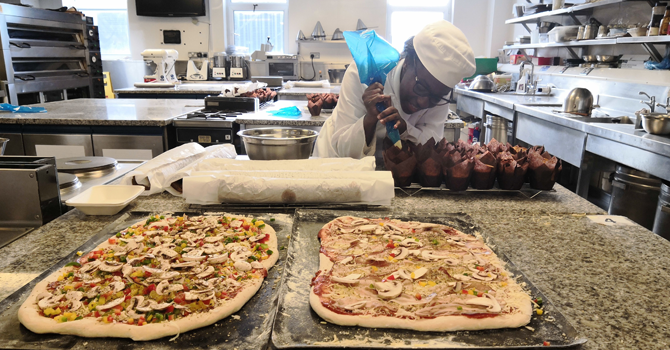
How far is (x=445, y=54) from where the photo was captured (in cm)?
190

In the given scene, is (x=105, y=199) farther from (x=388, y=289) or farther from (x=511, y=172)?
(x=511, y=172)

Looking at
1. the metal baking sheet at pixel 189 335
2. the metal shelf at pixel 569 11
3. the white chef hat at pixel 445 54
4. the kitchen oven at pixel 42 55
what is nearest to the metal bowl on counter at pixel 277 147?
the white chef hat at pixel 445 54

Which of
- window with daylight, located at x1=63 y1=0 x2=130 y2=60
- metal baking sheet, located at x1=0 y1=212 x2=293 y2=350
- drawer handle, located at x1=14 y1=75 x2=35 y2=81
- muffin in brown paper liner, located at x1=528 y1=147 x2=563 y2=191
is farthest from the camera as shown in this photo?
window with daylight, located at x1=63 y1=0 x2=130 y2=60

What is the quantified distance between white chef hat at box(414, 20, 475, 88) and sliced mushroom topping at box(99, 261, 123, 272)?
149 cm

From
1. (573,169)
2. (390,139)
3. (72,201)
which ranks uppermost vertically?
(390,139)

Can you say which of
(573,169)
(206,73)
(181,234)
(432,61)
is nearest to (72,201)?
(181,234)

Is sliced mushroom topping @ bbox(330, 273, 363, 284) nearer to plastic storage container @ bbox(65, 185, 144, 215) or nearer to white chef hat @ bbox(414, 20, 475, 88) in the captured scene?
plastic storage container @ bbox(65, 185, 144, 215)

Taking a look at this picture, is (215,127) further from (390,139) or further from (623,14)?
(623,14)

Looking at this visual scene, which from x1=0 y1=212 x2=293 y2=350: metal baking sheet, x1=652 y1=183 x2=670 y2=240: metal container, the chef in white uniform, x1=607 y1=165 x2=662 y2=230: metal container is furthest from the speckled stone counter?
x1=607 y1=165 x2=662 y2=230: metal container

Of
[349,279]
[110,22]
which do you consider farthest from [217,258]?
[110,22]

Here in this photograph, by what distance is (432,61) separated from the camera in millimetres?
1924

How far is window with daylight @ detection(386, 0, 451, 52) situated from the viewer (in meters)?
7.94

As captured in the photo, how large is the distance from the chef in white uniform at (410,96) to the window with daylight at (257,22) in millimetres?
6229

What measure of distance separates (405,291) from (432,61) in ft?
3.91
